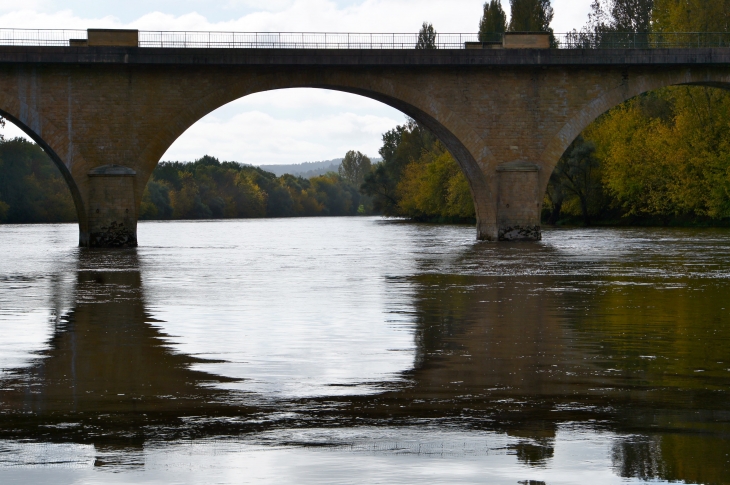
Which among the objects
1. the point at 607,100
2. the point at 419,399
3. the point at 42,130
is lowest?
the point at 419,399

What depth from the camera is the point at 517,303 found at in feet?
47.3

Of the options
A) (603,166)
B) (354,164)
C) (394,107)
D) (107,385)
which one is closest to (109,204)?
(394,107)

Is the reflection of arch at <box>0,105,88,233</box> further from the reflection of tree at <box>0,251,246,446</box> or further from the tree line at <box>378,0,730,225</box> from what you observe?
the reflection of tree at <box>0,251,246,446</box>

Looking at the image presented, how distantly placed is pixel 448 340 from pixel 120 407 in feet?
13.7

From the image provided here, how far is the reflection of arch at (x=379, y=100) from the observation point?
113 ft

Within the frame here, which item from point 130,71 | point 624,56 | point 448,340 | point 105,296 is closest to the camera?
point 448,340

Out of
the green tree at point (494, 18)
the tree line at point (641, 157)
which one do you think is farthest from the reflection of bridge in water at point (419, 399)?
the green tree at point (494, 18)

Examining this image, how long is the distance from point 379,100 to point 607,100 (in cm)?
763

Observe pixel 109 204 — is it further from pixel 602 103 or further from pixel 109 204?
pixel 602 103

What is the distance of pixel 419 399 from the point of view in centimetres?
726

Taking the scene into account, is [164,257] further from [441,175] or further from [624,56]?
[441,175]

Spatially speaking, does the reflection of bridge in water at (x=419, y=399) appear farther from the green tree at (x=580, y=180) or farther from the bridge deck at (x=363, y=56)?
the green tree at (x=580, y=180)

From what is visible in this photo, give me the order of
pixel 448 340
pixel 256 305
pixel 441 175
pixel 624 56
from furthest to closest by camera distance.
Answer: pixel 441 175 < pixel 624 56 < pixel 256 305 < pixel 448 340

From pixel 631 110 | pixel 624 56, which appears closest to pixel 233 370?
pixel 624 56
